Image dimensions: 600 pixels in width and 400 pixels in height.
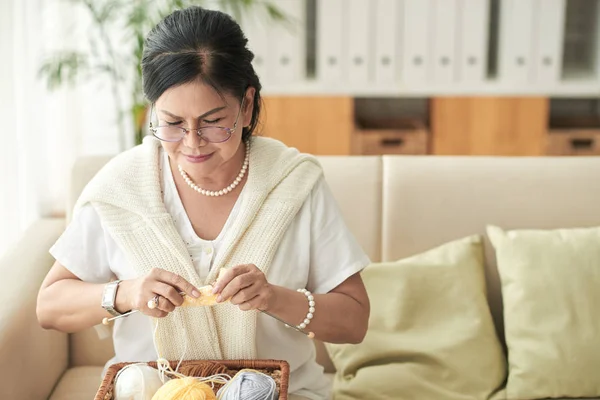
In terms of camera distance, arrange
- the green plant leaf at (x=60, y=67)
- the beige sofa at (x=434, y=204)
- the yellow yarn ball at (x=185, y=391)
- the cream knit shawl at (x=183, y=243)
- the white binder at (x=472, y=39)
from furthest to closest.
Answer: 1. the white binder at (x=472, y=39)
2. the green plant leaf at (x=60, y=67)
3. the beige sofa at (x=434, y=204)
4. the cream knit shawl at (x=183, y=243)
5. the yellow yarn ball at (x=185, y=391)

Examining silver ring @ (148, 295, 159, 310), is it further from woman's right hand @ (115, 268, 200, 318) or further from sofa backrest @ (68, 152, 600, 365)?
sofa backrest @ (68, 152, 600, 365)

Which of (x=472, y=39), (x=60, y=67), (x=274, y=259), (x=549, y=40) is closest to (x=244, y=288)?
(x=274, y=259)

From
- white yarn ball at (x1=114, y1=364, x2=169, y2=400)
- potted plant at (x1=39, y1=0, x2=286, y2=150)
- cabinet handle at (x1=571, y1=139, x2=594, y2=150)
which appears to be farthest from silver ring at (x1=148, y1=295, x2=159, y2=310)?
cabinet handle at (x1=571, y1=139, x2=594, y2=150)

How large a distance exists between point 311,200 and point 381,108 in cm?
202

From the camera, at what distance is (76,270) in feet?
4.98

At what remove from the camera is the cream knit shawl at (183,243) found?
1.50 meters

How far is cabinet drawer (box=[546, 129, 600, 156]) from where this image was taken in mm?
3273

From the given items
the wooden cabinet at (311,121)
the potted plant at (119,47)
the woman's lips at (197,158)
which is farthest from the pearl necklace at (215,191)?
the wooden cabinet at (311,121)

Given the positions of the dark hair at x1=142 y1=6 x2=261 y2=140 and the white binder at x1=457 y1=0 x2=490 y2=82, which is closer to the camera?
the dark hair at x1=142 y1=6 x2=261 y2=140

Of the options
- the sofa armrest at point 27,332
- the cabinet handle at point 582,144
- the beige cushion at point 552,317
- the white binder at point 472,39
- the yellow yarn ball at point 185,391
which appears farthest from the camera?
the cabinet handle at point 582,144

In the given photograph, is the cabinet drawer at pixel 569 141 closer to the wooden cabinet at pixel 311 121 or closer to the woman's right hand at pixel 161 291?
the wooden cabinet at pixel 311 121

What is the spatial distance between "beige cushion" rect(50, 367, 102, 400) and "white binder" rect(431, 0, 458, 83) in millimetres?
1819

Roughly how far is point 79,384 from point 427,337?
79cm

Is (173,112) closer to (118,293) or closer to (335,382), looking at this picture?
(118,293)
